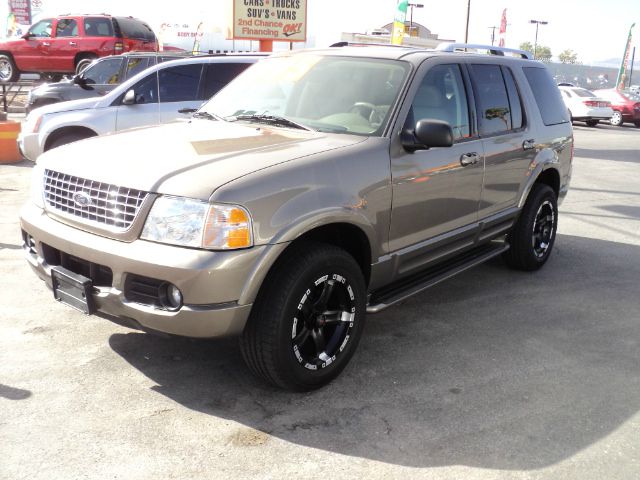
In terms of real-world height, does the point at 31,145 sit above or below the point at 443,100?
below

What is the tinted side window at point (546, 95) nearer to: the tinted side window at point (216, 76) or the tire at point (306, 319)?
the tire at point (306, 319)

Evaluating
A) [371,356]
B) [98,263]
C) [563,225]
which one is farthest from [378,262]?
[563,225]

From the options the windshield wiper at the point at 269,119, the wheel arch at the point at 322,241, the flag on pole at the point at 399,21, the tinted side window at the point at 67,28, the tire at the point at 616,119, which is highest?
the flag on pole at the point at 399,21

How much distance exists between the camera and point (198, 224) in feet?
10.0

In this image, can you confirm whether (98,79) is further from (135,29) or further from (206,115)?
(135,29)

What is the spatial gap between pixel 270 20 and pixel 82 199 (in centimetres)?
1694

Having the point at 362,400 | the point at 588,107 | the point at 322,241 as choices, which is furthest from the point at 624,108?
the point at 362,400

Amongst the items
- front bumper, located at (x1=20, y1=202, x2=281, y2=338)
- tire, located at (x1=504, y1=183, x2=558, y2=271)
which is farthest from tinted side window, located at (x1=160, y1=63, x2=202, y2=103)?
front bumper, located at (x1=20, y1=202, x2=281, y2=338)

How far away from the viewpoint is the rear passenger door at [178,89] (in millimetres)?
9141

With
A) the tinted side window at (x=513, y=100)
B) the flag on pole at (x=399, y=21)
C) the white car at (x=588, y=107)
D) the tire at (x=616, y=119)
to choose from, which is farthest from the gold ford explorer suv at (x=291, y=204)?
the tire at (x=616, y=119)

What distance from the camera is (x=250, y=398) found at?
353 centimetres

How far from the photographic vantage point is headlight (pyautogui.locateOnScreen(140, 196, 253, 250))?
305 centimetres

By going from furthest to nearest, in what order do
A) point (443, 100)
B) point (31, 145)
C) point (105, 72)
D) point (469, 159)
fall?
point (105, 72) → point (31, 145) → point (469, 159) → point (443, 100)

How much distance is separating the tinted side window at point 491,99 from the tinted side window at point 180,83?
5.27 m
